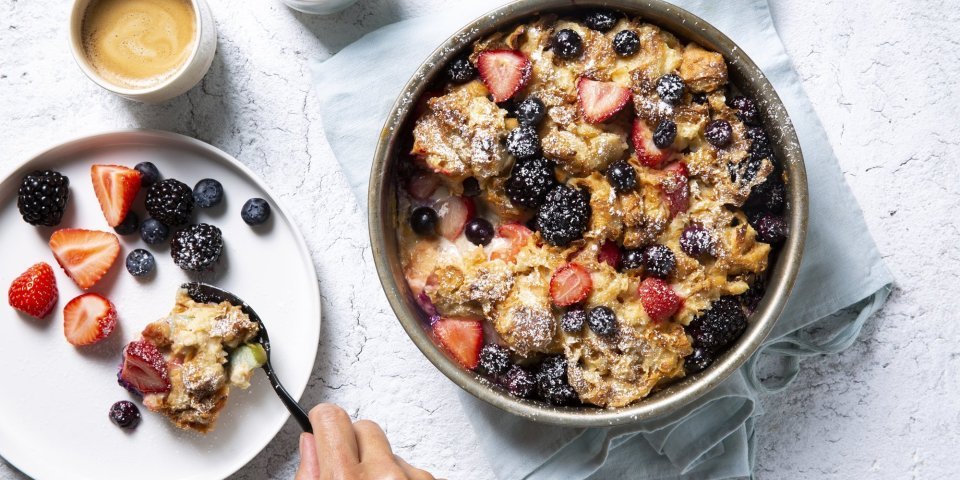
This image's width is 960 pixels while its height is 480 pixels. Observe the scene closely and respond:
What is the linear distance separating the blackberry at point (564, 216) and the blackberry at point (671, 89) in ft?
1.15

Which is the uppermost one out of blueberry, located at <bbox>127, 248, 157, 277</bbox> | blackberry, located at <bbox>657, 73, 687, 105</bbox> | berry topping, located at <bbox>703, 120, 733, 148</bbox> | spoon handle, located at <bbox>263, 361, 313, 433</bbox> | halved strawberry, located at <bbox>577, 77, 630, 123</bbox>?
blackberry, located at <bbox>657, 73, 687, 105</bbox>

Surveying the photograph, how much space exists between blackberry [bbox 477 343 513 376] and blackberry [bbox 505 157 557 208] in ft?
1.40

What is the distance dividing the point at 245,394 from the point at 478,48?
139 cm

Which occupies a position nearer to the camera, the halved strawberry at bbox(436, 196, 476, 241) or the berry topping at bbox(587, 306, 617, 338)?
the berry topping at bbox(587, 306, 617, 338)

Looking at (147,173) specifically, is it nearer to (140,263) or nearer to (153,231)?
(153,231)

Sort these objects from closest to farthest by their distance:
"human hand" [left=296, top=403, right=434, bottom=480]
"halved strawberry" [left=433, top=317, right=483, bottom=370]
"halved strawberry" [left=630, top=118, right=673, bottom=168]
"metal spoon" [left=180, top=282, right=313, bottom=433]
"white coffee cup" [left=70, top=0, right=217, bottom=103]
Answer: "human hand" [left=296, top=403, right=434, bottom=480], "halved strawberry" [left=630, top=118, right=673, bottom=168], "halved strawberry" [left=433, top=317, right=483, bottom=370], "white coffee cup" [left=70, top=0, right=217, bottom=103], "metal spoon" [left=180, top=282, right=313, bottom=433]

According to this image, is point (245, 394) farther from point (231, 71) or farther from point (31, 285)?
point (231, 71)

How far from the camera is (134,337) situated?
2.82 m

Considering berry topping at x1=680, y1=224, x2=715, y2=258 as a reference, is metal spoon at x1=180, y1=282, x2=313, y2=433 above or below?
below

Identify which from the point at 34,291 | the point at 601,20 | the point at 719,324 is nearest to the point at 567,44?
the point at 601,20

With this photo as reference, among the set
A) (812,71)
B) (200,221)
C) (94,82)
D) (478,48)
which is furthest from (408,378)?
(812,71)

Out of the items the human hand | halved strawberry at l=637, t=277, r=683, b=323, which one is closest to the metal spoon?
the human hand

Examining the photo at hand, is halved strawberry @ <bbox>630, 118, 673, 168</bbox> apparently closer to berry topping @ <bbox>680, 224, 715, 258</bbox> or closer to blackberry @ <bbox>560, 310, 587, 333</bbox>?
berry topping @ <bbox>680, 224, 715, 258</bbox>

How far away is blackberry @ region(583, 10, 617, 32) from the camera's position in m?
2.40
